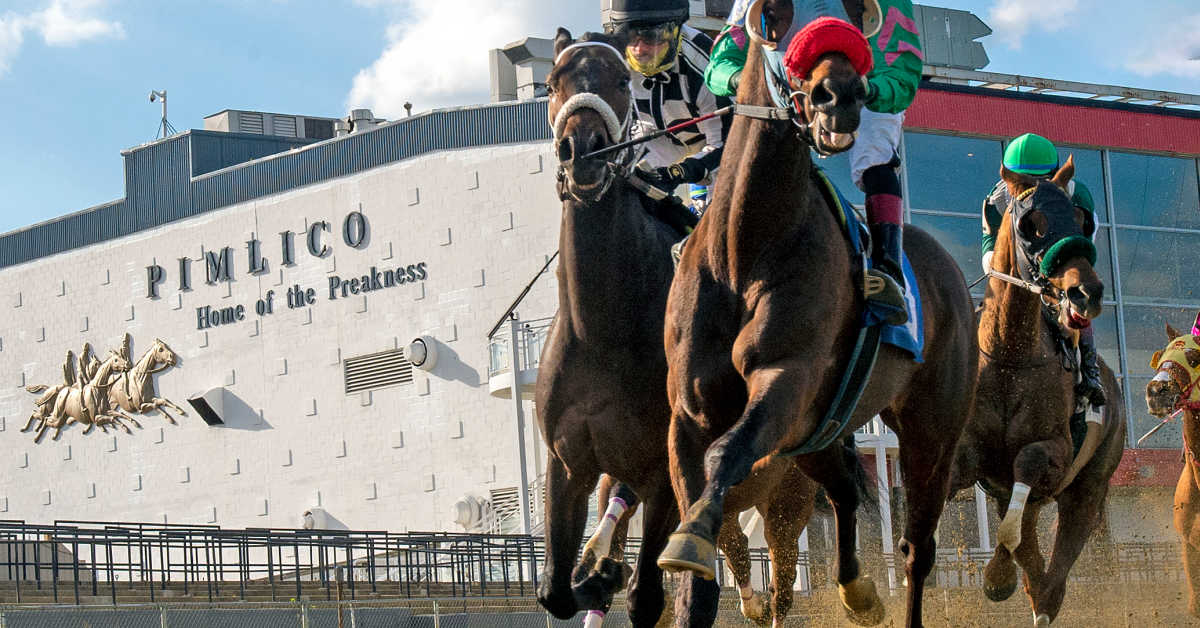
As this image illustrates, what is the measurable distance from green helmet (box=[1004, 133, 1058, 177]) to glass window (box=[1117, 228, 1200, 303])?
72.8 feet

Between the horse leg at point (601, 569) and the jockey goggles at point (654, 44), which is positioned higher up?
the jockey goggles at point (654, 44)

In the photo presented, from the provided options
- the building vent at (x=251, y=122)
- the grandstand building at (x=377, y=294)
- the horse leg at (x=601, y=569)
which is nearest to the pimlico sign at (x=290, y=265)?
the grandstand building at (x=377, y=294)

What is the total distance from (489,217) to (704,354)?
29.1m

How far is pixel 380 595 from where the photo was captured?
66.6ft

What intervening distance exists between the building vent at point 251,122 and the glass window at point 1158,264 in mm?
24530

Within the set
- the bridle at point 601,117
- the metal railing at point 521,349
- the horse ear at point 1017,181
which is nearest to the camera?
the bridle at point 601,117

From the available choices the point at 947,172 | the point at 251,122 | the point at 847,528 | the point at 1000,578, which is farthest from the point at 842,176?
the point at 251,122

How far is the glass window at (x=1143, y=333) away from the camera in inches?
1232

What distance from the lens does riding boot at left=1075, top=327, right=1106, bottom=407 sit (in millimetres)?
10773

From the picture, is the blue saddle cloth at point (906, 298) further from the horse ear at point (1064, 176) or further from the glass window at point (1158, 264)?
the glass window at point (1158, 264)

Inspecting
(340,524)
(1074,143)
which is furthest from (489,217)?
(1074,143)

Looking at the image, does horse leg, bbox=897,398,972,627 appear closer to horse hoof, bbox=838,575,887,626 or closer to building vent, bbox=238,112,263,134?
horse hoof, bbox=838,575,887,626

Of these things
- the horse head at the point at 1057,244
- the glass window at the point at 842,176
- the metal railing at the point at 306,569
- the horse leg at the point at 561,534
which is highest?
the glass window at the point at 842,176

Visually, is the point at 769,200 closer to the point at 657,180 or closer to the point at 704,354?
the point at 704,354
